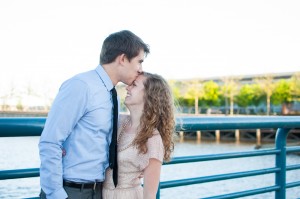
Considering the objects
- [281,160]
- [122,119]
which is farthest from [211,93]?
[122,119]

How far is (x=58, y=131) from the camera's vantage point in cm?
190

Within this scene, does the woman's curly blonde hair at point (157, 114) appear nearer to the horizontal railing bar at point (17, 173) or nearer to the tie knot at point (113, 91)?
the tie knot at point (113, 91)

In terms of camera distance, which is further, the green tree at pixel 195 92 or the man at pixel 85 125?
the green tree at pixel 195 92

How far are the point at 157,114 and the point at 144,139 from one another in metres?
0.13

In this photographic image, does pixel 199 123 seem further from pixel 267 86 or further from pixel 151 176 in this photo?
pixel 267 86

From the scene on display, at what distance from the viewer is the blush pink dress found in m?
2.22

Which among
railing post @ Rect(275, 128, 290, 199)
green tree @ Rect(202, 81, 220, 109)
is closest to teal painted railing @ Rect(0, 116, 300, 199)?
railing post @ Rect(275, 128, 290, 199)

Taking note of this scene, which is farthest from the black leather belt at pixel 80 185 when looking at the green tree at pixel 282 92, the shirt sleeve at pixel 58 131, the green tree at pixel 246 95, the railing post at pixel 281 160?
the green tree at pixel 246 95

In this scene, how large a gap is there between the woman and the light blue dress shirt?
13 cm

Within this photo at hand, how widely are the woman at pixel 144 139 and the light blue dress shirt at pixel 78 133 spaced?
13cm

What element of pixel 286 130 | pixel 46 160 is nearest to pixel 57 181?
pixel 46 160

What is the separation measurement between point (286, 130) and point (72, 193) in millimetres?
2045

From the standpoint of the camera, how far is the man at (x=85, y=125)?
189 cm

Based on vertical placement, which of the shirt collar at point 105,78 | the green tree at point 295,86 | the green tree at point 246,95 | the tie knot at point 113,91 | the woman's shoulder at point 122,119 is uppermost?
the shirt collar at point 105,78
